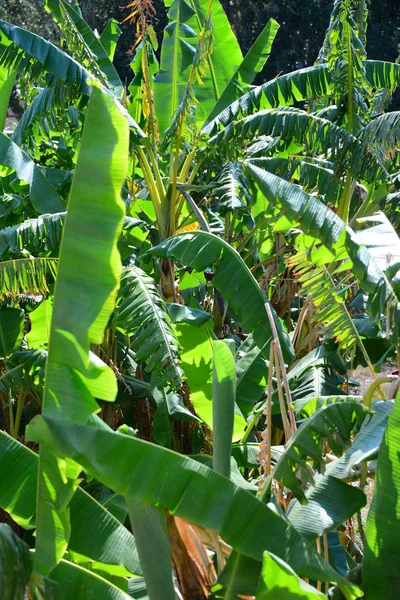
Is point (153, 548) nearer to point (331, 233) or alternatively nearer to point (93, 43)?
point (331, 233)

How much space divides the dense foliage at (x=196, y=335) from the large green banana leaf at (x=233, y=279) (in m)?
0.01

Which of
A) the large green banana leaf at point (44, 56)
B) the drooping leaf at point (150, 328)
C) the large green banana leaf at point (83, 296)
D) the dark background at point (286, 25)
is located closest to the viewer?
the large green banana leaf at point (83, 296)

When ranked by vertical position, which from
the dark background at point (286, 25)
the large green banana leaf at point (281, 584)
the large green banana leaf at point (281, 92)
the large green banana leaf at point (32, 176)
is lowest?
the large green banana leaf at point (281, 584)

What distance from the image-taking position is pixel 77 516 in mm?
2635

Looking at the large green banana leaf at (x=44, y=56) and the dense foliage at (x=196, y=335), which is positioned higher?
the large green banana leaf at (x=44, y=56)

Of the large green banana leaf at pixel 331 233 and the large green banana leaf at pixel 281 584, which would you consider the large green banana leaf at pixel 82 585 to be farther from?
the large green banana leaf at pixel 331 233

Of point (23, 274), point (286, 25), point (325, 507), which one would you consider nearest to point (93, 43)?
point (23, 274)

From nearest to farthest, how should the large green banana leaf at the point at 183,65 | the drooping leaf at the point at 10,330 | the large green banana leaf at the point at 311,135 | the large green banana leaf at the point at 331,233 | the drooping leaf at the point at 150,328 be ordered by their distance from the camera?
the large green banana leaf at the point at 331,233, the drooping leaf at the point at 150,328, the large green banana leaf at the point at 311,135, the drooping leaf at the point at 10,330, the large green banana leaf at the point at 183,65

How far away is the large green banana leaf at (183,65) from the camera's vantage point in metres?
6.67

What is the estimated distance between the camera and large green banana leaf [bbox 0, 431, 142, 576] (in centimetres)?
254

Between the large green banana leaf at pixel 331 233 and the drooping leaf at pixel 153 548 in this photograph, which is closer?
the drooping leaf at pixel 153 548

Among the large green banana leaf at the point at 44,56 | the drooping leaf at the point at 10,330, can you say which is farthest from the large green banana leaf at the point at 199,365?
the large green banana leaf at the point at 44,56

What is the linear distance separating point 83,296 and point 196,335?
2863mm

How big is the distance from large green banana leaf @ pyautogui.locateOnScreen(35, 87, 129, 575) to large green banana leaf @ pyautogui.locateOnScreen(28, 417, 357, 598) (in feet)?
0.24
